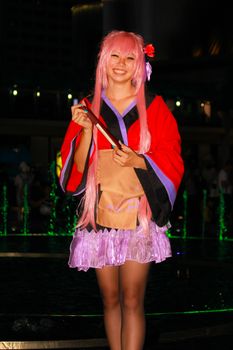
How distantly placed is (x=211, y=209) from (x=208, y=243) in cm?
468

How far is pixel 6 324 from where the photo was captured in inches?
212

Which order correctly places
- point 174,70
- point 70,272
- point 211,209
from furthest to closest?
point 174,70, point 211,209, point 70,272

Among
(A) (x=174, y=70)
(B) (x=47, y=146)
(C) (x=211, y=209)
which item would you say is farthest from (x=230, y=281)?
(B) (x=47, y=146)

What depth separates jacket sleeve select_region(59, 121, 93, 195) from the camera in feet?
13.1

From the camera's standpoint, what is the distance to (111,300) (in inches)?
156

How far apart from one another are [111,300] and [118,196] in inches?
21.7

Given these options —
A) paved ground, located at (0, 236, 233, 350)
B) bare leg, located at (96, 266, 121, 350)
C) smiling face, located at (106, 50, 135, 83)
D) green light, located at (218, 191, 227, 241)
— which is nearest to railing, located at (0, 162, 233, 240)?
green light, located at (218, 191, 227, 241)

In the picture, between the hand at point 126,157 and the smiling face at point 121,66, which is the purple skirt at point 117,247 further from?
the smiling face at point 121,66

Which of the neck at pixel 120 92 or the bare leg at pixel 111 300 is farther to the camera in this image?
the neck at pixel 120 92

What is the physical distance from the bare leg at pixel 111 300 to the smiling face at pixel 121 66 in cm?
102

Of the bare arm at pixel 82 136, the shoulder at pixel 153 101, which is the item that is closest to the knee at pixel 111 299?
the bare arm at pixel 82 136

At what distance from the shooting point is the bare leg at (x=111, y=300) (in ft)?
12.9

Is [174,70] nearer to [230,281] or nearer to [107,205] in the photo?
[230,281]

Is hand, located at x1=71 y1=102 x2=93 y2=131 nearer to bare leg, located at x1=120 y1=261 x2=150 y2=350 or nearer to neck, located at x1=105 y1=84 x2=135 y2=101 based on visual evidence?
neck, located at x1=105 y1=84 x2=135 y2=101
